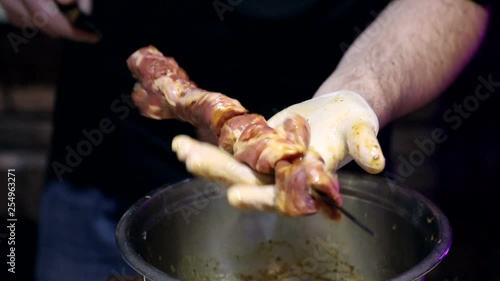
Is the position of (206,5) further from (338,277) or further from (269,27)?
(338,277)

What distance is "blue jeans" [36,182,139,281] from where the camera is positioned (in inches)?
72.5

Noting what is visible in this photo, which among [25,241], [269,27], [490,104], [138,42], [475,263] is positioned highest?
[269,27]

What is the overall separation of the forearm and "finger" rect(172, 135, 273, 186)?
16.5 inches

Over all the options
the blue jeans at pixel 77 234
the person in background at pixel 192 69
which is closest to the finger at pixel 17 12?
the person in background at pixel 192 69

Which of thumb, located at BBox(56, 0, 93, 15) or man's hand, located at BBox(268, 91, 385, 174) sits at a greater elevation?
man's hand, located at BBox(268, 91, 385, 174)

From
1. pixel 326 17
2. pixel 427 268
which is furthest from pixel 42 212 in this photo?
pixel 427 268

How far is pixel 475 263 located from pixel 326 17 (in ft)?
5.58

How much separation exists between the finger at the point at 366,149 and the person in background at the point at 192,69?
248 mm

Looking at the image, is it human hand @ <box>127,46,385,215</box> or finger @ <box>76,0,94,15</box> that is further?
finger @ <box>76,0,94,15</box>

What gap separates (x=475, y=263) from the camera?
285 cm

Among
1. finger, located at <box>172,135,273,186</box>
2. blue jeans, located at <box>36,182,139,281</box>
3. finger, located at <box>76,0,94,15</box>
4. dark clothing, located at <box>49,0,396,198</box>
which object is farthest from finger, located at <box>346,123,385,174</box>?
blue jeans, located at <box>36,182,139,281</box>

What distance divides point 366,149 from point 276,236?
366 mm

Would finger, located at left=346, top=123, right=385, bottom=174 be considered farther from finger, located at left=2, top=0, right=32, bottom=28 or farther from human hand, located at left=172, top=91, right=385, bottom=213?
finger, located at left=2, top=0, right=32, bottom=28

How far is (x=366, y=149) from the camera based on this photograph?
3.32 feet
